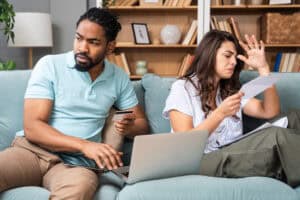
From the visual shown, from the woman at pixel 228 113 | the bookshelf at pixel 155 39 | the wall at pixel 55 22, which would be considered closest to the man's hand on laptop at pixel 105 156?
the woman at pixel 228 113

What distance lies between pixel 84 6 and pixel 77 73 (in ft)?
6.86

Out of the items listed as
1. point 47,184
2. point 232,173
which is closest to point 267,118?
point 232,173

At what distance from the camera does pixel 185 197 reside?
55.1 inches

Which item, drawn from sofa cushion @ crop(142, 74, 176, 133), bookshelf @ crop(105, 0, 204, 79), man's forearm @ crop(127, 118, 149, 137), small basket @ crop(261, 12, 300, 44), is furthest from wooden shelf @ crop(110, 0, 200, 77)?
man's forearm @ crop(127, 118, 149, 137)

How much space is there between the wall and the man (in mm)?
1953

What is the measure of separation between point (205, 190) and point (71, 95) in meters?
0.70

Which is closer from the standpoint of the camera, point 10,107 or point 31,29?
point 10,107

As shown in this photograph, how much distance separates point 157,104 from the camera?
199 cm

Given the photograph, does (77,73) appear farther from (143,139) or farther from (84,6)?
(84,6)

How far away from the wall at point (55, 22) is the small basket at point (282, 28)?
1646 millimetres

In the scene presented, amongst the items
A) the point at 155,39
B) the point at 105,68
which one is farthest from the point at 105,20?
the point at 155,39

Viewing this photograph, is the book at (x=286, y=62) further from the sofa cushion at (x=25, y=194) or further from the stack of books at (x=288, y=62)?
the sofa cushion at (x=25, y=194)

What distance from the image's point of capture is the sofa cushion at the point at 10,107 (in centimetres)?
184

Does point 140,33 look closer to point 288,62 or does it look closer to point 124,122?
point 288,62
